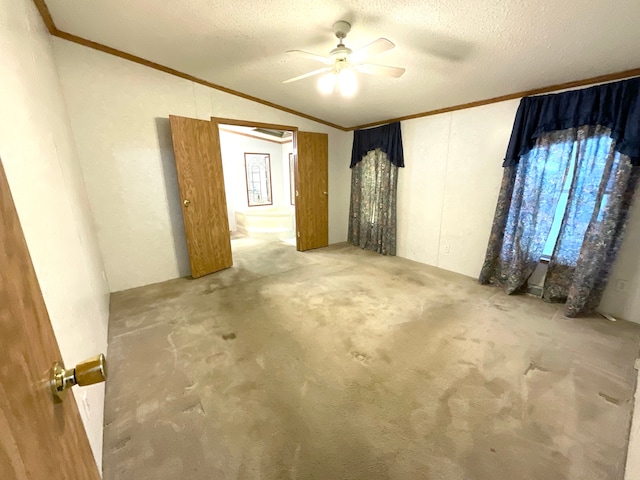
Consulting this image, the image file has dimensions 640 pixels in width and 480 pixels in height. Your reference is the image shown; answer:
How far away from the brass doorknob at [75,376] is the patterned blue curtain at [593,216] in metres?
3.28

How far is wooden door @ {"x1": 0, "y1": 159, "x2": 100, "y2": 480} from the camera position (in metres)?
0.35

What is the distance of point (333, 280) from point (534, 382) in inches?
79.3

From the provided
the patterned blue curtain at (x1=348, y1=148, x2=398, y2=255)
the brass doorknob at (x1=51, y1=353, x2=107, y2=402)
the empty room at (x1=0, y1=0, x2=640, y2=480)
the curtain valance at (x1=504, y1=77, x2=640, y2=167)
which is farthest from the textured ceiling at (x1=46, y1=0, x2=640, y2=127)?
the brass doorknob at (x1=51, y1=353, x2=107, y2=402)

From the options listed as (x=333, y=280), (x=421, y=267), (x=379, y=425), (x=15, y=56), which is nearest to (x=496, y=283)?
(x=421, y=267)

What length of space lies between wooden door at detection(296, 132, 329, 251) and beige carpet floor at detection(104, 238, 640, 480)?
1869mm

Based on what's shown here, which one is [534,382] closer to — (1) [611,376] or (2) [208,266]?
(1) [611,376]

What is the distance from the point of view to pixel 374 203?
4.29 metres

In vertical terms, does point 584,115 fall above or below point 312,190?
above

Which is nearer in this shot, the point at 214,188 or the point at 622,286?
the point at 622,286

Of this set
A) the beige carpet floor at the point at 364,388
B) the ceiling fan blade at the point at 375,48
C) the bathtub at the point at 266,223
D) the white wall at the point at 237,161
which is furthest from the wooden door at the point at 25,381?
the white wall at the point at 237,161

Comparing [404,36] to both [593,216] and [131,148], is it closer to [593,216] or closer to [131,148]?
[593,216]

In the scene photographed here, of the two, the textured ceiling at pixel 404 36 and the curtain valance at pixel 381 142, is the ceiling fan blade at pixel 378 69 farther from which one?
the curtain valance at pixel 381 142

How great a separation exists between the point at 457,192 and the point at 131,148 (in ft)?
12.6

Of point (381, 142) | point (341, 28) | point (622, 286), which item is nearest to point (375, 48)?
point (341, 28)
